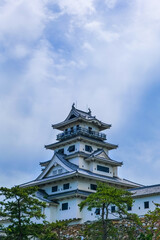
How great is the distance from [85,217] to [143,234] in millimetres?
13831

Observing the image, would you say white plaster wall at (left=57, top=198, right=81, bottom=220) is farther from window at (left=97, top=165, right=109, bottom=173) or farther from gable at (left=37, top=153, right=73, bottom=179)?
window at (left=97, top=165, right=109, bottom=173)

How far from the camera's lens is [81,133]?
53438mm

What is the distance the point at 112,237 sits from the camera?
29.8m

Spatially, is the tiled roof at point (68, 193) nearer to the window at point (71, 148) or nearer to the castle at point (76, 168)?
the castle at point (76, 168)

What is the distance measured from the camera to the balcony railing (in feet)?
177

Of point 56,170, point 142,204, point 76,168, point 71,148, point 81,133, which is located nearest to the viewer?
point 142,204

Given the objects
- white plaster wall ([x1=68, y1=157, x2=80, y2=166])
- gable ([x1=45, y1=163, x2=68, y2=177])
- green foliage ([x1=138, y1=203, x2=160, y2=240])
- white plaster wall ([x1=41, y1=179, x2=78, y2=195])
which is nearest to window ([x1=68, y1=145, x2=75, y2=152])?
white plaster wall ([x1=68, y1=157, x2=80, y2=166])

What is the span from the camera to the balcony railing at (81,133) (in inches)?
2123

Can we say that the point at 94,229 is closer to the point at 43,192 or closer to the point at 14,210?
the point at 14,210

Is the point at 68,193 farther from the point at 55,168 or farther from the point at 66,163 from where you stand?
the point at 55,168

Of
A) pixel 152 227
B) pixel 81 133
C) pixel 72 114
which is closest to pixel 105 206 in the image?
pixel 152 227

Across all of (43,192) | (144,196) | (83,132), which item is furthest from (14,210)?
(83,132)

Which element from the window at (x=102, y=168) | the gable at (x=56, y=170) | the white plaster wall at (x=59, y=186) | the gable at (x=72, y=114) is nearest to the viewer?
the white plaster wall at (x=59, y=186)

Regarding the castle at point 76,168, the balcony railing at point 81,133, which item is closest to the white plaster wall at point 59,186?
the castle at point 76,168
